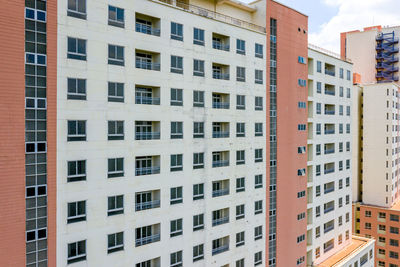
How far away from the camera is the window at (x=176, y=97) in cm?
2617

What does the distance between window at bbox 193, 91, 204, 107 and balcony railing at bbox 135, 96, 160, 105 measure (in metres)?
3.80

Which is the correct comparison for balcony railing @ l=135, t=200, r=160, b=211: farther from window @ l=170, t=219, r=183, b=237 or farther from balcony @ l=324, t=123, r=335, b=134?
balcony @ l=324, t=123, r=335, b=134

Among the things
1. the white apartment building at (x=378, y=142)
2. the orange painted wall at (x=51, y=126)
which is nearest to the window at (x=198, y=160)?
the orange painted wall at (x=51, y=126)

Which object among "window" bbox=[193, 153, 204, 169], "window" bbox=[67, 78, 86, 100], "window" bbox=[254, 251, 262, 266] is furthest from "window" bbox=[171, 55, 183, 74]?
"window" bbox=[254, 251, 262, 266]

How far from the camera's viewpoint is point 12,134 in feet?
61.5

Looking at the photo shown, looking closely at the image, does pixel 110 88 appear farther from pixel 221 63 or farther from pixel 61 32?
pixel 221 63

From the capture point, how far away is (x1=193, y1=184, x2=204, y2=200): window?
27.8 metres

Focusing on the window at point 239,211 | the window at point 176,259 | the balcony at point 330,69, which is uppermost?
the balcony at point 330,69

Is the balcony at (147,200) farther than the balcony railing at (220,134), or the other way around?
the balcony railing at (220,134)

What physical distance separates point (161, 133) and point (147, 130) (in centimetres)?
125

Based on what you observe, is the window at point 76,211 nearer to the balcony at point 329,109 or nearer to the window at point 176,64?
the window at point 176,64

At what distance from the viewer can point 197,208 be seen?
1099 inches

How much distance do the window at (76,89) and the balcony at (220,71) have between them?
12.8 meters

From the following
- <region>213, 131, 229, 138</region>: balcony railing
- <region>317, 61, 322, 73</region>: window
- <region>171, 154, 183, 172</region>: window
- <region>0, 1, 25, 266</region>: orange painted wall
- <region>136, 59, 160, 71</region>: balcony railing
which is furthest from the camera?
<region>317, 61, 322, 73</region>: window
